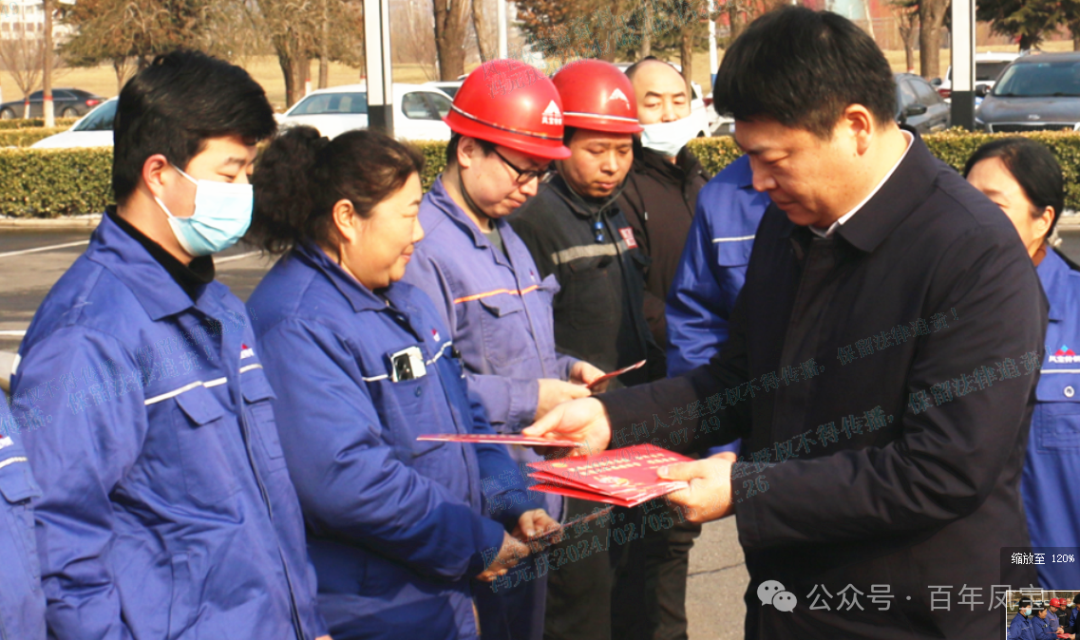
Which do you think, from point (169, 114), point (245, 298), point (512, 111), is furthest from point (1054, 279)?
point (245, 298)

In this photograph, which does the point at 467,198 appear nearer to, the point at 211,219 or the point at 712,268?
the point at 712,268

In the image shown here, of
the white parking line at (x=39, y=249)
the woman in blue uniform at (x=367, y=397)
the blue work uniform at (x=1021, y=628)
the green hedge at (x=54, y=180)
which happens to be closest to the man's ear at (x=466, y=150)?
the woman in blue uniform at (x=367, y=397)

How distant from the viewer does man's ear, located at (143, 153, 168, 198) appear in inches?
87.7

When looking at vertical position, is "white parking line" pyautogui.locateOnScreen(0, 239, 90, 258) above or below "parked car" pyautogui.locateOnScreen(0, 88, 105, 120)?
below

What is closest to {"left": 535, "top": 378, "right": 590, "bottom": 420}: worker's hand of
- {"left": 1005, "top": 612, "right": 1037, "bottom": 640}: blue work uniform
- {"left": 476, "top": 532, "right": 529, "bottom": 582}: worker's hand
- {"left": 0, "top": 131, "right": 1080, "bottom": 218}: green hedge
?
{"left": 476, "top": 532, "right": 529, "bottom": 582}: worker's hand

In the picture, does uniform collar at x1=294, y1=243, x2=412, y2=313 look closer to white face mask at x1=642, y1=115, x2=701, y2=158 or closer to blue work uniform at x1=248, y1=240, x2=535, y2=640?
→ blue work uniform at x1=248, y1=240, x2=535, y2=640

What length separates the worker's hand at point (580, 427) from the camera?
2537 mm

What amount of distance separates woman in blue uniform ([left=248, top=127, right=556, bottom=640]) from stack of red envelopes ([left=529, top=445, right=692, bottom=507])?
1.77ft

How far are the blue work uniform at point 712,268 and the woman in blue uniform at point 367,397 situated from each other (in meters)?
1.13

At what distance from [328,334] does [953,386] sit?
1.40m

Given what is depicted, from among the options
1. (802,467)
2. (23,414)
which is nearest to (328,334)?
(23,414)

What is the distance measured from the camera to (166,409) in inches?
80.4

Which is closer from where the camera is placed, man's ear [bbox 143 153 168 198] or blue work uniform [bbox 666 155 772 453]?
man's ear [bbox 143 153 168 198]

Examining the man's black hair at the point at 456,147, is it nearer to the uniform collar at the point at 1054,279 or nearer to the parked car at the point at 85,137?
the uniform collar at the point at 1054,279
